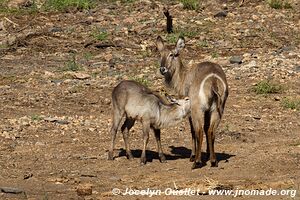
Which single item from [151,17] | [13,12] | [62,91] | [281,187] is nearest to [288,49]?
[151,17]

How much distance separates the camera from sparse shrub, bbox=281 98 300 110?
45.1 ft

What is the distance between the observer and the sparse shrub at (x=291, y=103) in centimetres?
1376

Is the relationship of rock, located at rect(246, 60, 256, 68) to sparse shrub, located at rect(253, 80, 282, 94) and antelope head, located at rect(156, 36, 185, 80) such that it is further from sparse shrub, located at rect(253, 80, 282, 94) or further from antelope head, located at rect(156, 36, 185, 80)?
antelope head, located at rect(156, 36, 185, 80)

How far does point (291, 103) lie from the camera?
45.4 feet

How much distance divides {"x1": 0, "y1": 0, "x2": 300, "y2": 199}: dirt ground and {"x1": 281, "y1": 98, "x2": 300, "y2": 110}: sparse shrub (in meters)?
0.19

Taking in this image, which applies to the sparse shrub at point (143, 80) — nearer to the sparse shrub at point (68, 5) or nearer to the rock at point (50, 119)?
the rock at point (50, 119)

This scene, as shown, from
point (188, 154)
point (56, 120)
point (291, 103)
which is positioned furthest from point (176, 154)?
point (291, 103)

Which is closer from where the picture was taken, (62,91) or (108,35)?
(62,91)

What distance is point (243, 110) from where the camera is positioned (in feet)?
45.1

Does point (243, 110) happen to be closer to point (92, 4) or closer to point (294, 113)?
point (294, 113)

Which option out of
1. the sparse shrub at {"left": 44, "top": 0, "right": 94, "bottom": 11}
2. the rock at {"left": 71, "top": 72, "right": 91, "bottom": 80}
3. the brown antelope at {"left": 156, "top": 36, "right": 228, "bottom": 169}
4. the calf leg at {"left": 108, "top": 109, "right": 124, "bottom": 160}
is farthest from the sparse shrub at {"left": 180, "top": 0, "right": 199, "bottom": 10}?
the brown antelope at {"left": 156, "top": 36, "right": 228, "bottom": 169}

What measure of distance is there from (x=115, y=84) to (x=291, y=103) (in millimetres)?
3527

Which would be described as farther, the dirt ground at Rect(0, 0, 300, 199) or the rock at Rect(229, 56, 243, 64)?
the rock at Rect(229, 56, 243, 64)

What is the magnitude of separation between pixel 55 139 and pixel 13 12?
33.6 ft
